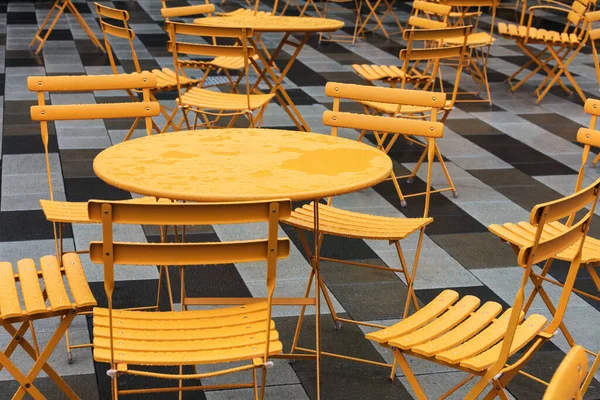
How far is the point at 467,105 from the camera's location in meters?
8.02

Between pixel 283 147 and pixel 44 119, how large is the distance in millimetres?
967

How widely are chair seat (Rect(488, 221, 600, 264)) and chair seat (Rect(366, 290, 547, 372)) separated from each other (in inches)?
22.8

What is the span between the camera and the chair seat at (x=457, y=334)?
8.87 ft

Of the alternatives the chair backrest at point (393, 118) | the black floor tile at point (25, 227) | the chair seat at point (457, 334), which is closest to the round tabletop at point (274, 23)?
the black floor tile at point (25, 227)

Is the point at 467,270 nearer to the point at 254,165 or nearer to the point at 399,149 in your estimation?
the point at 254,165

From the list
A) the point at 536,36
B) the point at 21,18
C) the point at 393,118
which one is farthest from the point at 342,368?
the point at 21,18

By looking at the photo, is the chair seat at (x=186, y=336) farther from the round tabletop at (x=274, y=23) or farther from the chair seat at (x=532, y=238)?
the round tabletop at (x=274, y=23)

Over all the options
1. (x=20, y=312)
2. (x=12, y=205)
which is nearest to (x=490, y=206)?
(x=12, y=205)

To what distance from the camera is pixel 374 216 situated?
380 centimetres

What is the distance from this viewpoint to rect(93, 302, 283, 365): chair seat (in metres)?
2.58

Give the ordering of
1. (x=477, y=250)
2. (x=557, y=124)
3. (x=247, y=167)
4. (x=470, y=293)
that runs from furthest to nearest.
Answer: (x=557, y=124)
(x=477, y=250)
(x=470, y=293)
(x=247, y=167)

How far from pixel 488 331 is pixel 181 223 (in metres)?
0.98

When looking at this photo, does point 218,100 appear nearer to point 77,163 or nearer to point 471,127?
point 77,163

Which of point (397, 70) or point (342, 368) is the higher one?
point (397, 70)
